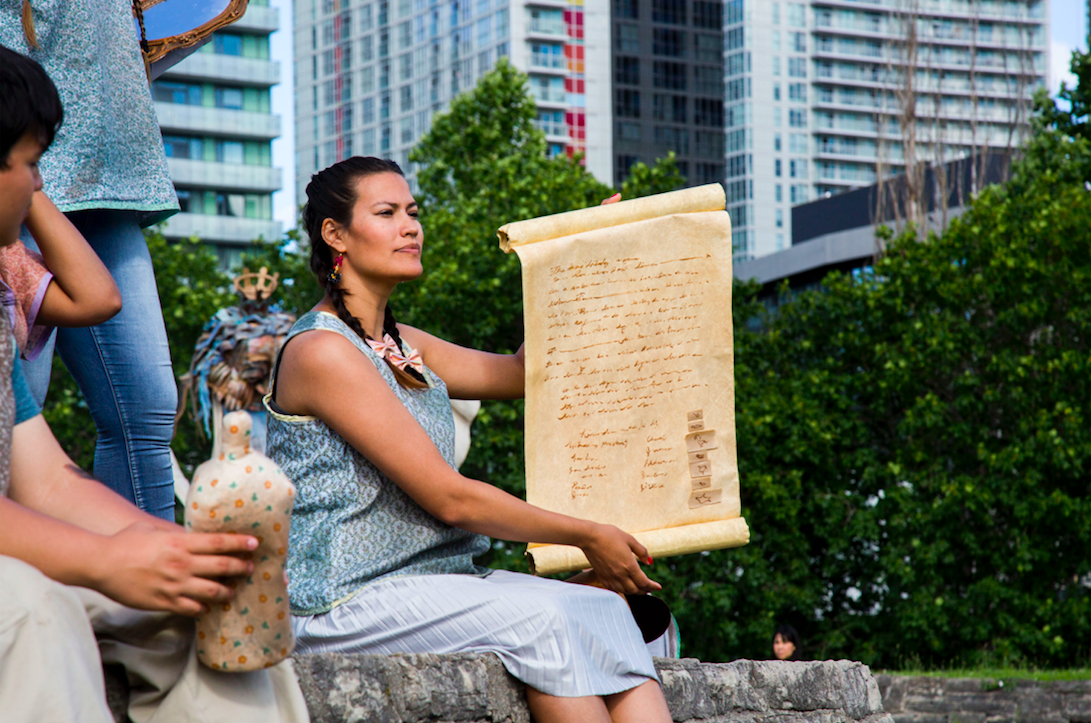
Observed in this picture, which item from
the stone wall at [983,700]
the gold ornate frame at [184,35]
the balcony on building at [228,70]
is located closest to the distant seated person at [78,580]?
the gold ornate frame at [184,35]

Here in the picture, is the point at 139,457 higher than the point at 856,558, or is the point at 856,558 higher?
the point at 139,457

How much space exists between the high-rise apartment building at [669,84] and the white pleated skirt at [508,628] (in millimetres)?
86127

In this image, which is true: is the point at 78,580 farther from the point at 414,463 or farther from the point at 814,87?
the point at 814,87

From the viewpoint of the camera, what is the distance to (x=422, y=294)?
704 inches

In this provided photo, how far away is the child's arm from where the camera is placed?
7.67ft

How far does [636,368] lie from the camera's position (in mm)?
3107

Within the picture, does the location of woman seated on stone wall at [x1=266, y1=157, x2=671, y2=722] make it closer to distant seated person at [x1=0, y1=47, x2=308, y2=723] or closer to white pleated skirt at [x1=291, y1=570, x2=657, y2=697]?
white pleated skirt at [x1=291, y1=570, x2=657, y2=697]

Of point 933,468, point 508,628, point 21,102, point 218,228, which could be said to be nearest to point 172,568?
point 21,102

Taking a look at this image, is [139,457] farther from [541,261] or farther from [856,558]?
[856,558]

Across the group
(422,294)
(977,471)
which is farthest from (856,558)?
(422,294)

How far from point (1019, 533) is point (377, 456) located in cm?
1380

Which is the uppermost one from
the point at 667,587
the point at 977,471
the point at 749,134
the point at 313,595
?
the point at 749,134

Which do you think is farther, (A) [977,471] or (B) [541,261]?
(A) [977,471]

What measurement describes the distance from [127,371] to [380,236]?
0.65 m
